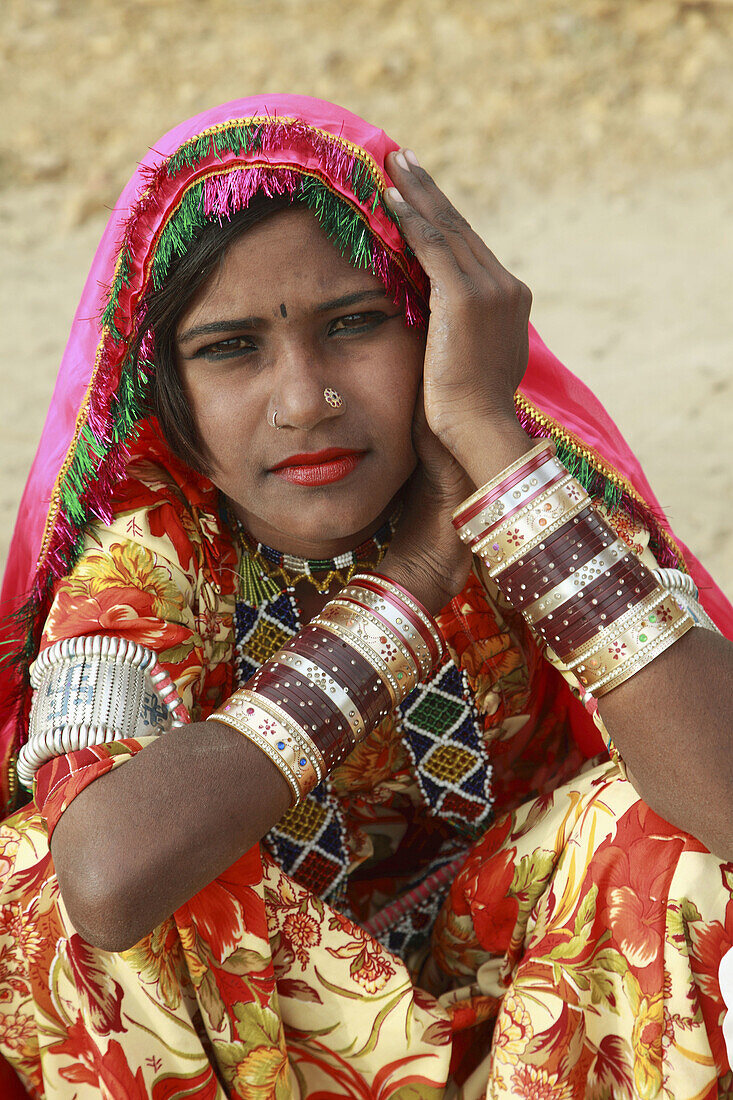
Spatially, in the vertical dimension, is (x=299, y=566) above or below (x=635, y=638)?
above

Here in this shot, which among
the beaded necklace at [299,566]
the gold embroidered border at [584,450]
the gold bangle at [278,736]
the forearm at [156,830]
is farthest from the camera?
the beaded necklace at [299,566]

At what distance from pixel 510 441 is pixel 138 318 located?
670 mm

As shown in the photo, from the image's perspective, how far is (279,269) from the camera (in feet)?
6.01

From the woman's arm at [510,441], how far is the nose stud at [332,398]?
6.3 inches

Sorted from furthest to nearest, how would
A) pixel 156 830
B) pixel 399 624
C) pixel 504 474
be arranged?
1. pixel 399 624
2. pixel 504 474
3. pixel 156 830

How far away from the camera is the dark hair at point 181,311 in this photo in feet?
6.04

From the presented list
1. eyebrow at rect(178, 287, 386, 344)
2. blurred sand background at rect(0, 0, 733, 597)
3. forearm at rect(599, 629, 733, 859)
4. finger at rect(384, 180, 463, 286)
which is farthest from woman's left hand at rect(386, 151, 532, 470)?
blurred sand background at rect(0, 0, 733, 597)

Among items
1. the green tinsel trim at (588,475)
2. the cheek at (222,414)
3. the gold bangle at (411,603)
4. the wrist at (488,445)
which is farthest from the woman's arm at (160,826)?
the green tinsel trim at (588,475)

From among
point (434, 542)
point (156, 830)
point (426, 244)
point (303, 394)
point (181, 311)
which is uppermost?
point (181, 311)

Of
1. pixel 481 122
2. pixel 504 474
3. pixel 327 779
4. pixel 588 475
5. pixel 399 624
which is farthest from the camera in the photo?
pixel 481 122

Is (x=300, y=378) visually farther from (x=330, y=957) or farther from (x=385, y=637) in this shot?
(x=330, y=957)

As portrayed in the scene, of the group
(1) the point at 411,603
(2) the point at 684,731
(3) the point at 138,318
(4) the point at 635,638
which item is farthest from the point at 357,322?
(2) the point at 684,731

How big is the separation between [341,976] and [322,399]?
97 cm

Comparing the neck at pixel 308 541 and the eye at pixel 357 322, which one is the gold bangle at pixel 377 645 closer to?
the neck at pixel 308 541
